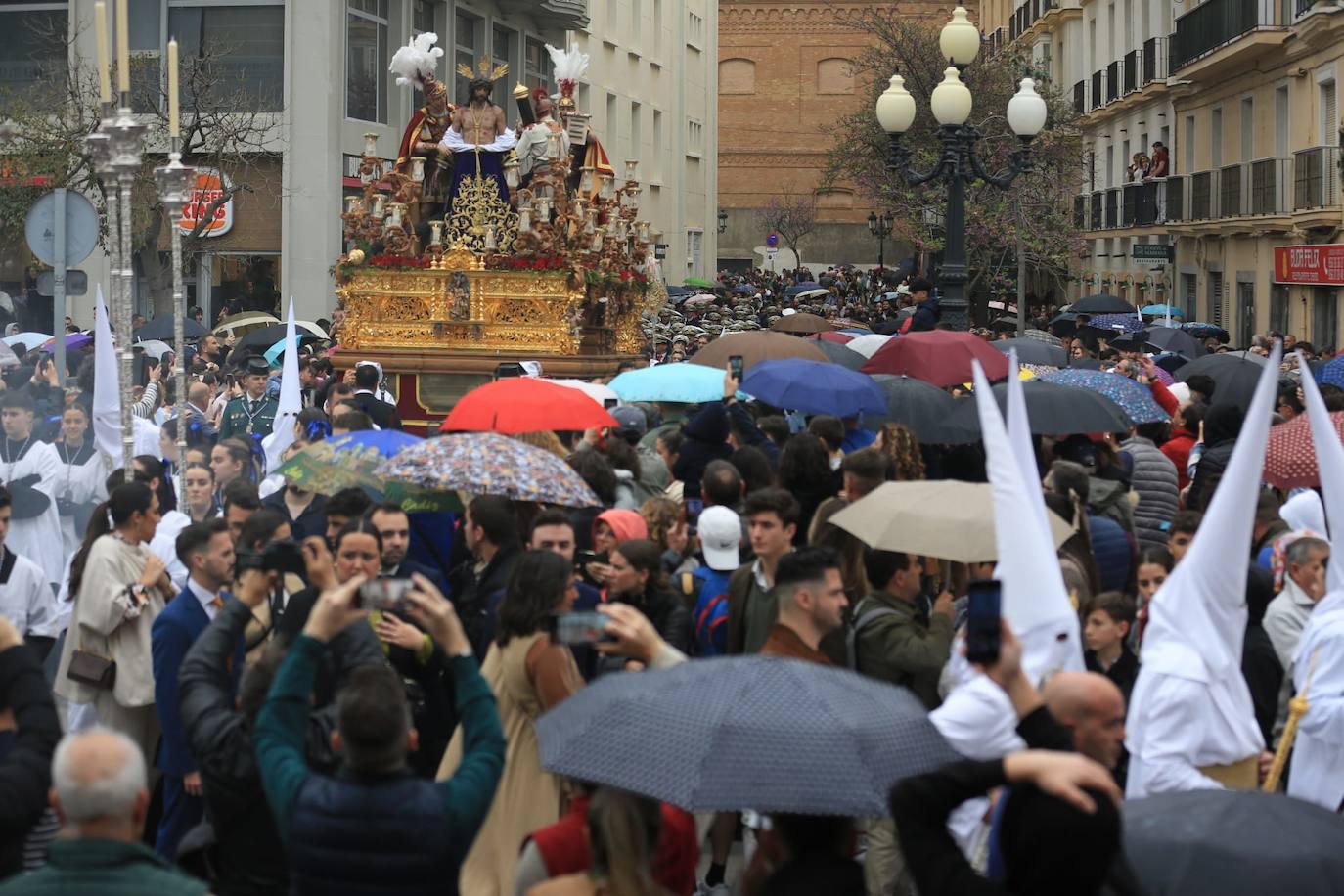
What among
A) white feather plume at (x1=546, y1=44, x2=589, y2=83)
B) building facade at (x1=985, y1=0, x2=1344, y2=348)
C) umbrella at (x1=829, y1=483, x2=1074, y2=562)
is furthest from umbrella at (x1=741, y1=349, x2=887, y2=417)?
building facade at (x1=985, y1=0, x2=1344, y2=348)

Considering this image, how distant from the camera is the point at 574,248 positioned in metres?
20.1

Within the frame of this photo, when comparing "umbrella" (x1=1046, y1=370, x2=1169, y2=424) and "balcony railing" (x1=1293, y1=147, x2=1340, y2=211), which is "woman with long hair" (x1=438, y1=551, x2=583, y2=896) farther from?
"balcony railing" (x1=1293, y1=147, x2=1340, y2=211)

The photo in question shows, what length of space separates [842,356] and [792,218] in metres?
58.8

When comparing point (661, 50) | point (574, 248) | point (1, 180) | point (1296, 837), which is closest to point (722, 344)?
point (574, 248)

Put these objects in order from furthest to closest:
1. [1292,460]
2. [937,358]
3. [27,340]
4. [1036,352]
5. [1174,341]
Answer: [1174,341], [27,340], [1036,352], [937,358], [1292,460]

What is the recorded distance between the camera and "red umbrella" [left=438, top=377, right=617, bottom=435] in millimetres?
10516

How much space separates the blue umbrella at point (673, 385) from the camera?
1288 cm

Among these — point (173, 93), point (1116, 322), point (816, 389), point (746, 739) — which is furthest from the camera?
point (1116, 322)

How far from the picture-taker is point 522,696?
244 inches

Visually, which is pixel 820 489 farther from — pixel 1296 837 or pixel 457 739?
pixel 1296 837

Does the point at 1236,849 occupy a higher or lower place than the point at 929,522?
lower

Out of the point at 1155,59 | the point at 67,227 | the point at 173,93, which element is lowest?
the point at 67,227

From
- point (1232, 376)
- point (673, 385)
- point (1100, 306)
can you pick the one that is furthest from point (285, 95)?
point (1232, 376)

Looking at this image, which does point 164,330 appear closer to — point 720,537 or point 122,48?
point 122,48
